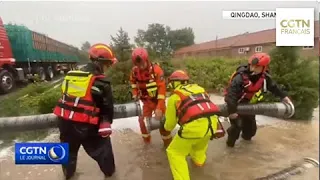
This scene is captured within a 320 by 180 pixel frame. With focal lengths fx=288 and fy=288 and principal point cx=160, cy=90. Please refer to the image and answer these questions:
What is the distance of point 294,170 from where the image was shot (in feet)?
7.99

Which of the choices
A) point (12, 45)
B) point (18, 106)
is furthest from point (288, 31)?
point (12, 45)

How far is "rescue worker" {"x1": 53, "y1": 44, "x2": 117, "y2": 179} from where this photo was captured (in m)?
1.92

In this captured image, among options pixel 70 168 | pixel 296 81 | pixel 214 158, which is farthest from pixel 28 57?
pixel 296 81

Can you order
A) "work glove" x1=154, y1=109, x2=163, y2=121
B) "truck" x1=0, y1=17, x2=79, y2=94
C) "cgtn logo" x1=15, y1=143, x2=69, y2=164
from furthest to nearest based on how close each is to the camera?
"truck" x1=0, y1=17, x2=79, y2=94 → "work glove" x1=154, y1=109, x2=163, y2=121 → "cgtn logo" x1=15, y1=143, x2=69, y2=164

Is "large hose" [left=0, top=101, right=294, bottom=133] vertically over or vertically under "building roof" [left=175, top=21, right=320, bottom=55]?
under

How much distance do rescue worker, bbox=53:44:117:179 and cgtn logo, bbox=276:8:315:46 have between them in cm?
131

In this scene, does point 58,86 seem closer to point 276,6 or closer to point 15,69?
point 15,69

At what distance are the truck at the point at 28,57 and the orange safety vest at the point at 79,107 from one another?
2.21 ft

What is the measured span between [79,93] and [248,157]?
1.78 m

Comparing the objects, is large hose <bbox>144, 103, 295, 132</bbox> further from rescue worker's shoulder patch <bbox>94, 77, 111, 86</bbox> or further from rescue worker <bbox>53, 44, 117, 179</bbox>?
rescue worker's shoulder patch <bbox>94, 77, 111, 86</bbox>

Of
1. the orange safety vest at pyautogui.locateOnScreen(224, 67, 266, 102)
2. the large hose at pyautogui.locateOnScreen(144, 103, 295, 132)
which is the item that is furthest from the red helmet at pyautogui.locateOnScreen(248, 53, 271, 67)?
the large hose at pyautogui.locateOnScreen(144, 103, 295, 132)

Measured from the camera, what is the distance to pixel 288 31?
221cm

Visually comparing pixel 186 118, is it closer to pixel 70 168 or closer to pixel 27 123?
pixel 70 168

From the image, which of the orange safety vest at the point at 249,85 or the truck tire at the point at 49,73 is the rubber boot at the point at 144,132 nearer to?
the orange safety vest at the point at 249,85
